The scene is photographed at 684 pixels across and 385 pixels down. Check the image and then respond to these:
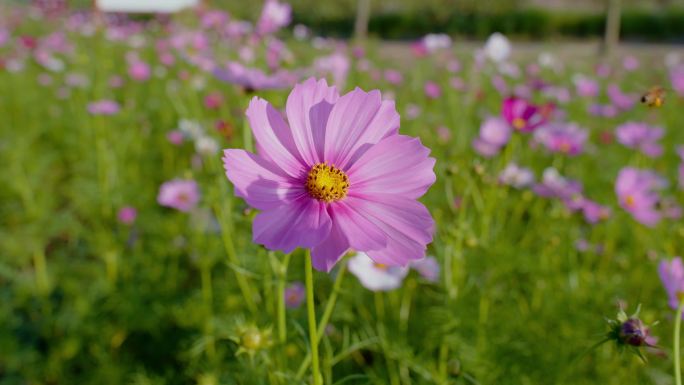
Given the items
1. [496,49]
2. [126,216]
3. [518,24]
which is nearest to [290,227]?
[126,216]

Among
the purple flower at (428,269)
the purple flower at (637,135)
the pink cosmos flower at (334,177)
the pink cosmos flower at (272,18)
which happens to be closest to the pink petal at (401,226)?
the pink cosmos flower at (334,177)

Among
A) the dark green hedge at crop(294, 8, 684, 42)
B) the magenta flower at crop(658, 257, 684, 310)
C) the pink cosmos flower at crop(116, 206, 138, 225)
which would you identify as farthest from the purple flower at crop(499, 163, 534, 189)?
the dark green hedge at crop(294, 8, 684, 42)

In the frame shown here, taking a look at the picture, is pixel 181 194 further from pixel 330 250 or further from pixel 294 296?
pixel 330 250

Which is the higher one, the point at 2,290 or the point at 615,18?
the point at 615,18

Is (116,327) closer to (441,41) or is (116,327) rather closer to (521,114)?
(521,114)

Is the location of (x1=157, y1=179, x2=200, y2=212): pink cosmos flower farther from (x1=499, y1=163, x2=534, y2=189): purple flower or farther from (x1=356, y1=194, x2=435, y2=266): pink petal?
(x1=356, y1=194, x2=435, y2=266): pink petal

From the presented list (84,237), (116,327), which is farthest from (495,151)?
(84,237)

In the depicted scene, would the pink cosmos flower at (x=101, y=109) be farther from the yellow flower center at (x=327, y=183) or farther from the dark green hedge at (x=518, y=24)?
the dark green hedge at (x=518, y=24)
